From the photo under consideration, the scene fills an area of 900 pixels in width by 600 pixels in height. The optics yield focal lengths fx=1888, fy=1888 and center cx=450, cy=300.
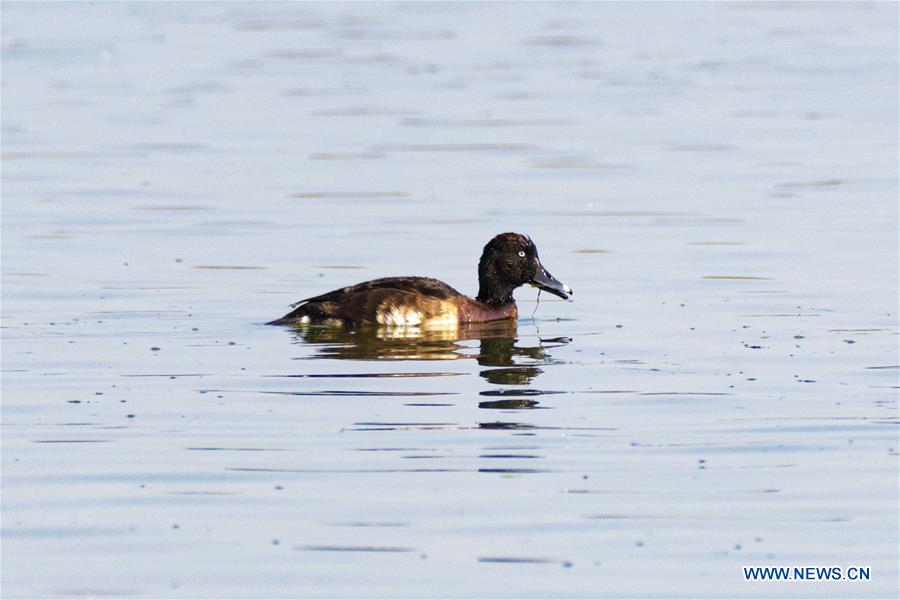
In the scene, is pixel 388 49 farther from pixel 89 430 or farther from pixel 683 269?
pixel 89 430

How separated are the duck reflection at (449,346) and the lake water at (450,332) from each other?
55mm

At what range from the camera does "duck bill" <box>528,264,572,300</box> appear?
1656 cm

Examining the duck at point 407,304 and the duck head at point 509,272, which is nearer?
the duck at point 407,304

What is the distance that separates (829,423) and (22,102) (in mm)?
21133

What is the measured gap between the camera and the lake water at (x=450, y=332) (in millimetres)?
9305

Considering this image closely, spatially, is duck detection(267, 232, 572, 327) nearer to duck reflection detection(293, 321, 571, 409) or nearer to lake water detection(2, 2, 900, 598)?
duck reflection detection(293, 321, 571, 409)

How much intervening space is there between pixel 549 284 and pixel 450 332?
121 centimetres

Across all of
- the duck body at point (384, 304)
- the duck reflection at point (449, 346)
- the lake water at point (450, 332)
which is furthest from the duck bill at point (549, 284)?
the duck body at point (384, 304)

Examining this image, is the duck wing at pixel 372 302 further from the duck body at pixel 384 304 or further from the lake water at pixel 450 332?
the lake water at pixel 450 332

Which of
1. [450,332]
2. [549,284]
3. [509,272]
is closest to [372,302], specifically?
[450,332]

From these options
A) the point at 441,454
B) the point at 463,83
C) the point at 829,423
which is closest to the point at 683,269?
the point at 829,423

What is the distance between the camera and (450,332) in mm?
15867

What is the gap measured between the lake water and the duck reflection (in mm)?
55

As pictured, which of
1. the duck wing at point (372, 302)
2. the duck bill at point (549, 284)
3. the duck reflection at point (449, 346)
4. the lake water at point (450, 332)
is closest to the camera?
the lake water at point (450, 332)
